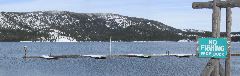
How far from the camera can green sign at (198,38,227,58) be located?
13.8 metres

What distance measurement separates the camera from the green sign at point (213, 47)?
13.8m

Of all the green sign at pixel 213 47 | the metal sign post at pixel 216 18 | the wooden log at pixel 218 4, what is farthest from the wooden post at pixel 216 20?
the green sign at pixel 213 47

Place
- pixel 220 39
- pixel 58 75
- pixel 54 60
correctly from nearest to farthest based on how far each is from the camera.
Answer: pixel 220 39 → pixel 58 75 → pixel 54 60

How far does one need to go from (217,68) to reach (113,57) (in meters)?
78.6

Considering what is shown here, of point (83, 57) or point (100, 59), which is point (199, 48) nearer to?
point (100, 59)

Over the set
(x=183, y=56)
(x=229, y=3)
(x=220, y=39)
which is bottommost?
(x=183, y=56)

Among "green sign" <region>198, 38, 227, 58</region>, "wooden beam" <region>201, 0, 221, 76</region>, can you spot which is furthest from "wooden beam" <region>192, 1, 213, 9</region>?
"green sign" <region>198, 38, 227, 58</region>

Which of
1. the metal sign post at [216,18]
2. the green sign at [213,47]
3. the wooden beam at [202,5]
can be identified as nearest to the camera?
the green sign at [213,47]

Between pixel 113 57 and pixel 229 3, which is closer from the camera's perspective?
pixel 229 3

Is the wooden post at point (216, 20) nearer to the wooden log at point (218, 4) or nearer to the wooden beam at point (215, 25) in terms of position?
Answer: the wooden beam at point (215, 25)

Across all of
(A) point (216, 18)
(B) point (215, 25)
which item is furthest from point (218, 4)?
(B) point (215, 25)

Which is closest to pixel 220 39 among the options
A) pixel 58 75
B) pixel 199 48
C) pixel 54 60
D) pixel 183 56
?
pixel 199 48

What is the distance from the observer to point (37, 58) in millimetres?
94062

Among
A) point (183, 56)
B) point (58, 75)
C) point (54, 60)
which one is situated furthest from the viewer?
point (183, 56)
